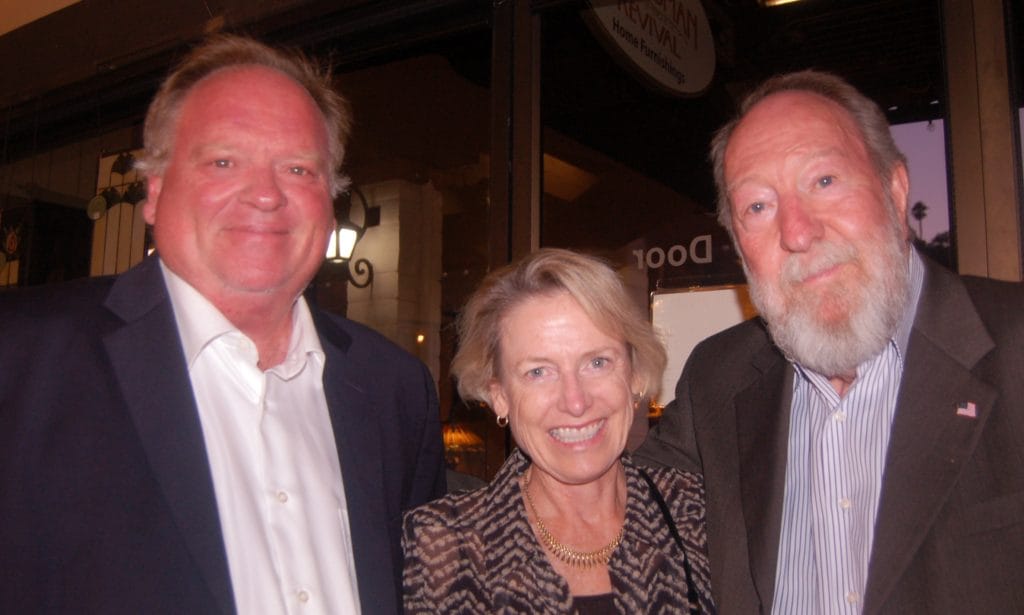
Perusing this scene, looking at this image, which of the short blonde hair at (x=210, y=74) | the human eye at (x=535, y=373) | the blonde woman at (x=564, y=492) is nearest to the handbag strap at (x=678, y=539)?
the blonde woman at (x=564, y=492)

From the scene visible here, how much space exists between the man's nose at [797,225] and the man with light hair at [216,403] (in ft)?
3.89

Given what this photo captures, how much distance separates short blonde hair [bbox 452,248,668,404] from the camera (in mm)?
2066

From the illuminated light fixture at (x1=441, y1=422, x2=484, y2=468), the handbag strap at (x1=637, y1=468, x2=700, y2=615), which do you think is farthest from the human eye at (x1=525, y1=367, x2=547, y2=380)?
the illuminated light fixture at (x1=441, y1=422, x2=484, y2=468)

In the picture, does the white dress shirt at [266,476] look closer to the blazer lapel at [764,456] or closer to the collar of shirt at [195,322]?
the collar of shirt at [195,322]

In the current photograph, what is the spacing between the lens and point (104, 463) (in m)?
1.49

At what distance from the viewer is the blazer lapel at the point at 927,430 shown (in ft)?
4.91

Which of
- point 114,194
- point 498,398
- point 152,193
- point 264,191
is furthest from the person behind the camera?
point 114,194

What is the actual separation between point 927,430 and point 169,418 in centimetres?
161

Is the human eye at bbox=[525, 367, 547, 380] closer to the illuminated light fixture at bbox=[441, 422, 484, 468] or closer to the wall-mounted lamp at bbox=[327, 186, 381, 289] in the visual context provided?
the illuminated light fixture at bbox=[441, 422, 484, 468]

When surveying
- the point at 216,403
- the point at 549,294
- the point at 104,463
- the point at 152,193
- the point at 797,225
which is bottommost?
the point at 104,463

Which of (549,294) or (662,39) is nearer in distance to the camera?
(549,294)

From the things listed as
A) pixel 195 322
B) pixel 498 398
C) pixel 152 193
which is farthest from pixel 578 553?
pixel 152 193

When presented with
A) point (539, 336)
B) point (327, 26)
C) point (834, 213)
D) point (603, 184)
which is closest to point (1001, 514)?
point (834, 213)

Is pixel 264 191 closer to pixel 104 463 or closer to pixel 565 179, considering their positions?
pixel 104 463
